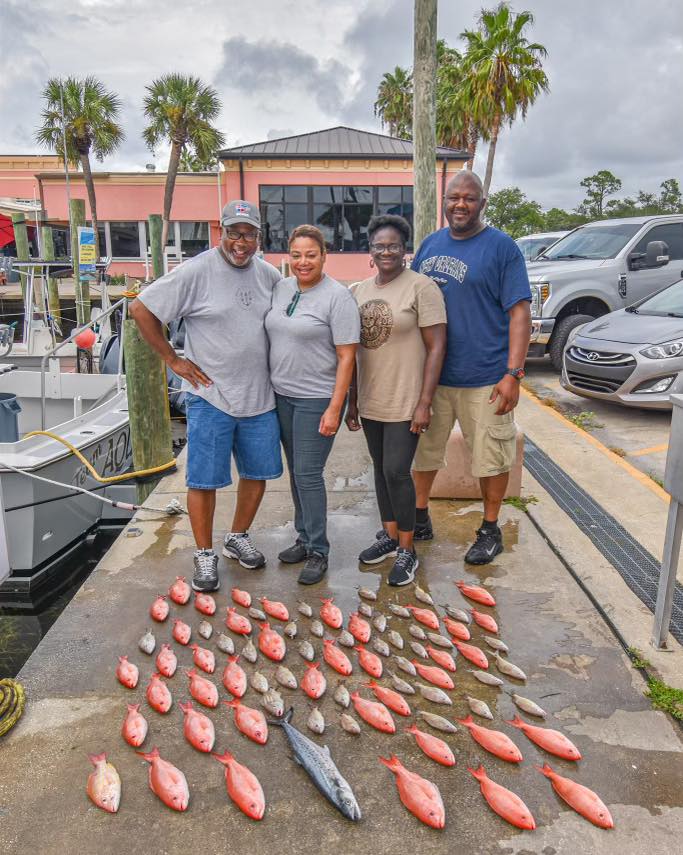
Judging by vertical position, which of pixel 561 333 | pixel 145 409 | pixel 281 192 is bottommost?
pixel 145 409

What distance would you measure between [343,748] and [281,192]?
2401cm

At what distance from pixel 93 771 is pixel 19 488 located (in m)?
3.83

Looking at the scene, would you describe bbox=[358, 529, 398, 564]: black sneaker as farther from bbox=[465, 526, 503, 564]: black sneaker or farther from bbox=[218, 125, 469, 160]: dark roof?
bbox=[218, 125, 469, 160]: dark roof

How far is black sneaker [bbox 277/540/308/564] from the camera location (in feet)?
13.4

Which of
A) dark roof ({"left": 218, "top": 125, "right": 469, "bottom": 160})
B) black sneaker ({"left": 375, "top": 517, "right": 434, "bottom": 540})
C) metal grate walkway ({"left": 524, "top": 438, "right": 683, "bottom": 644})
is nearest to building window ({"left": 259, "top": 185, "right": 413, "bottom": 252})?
dark roof ({"left": 218, "top": 125, "right": 469, "bottom": 160})

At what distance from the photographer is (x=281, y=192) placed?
24.3 metres

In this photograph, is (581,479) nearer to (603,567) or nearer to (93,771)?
(603,567)

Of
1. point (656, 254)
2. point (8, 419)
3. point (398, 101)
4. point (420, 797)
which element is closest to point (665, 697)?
point (420, 797)

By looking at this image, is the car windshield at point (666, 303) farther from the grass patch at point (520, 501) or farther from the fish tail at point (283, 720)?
the fish tail at point (283, 720)

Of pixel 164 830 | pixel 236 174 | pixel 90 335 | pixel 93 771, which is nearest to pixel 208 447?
pixel 93 771

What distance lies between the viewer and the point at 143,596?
3738 millimetres

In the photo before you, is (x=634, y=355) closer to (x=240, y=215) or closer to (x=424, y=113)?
(x=424, y=113)

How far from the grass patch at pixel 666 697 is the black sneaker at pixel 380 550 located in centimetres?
164

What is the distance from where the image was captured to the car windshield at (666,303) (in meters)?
7.84
